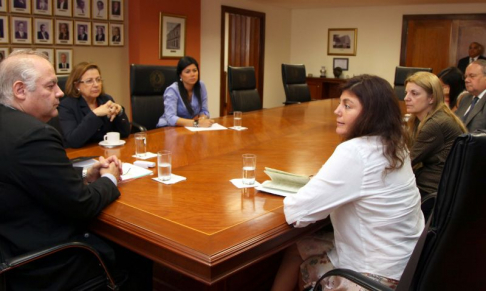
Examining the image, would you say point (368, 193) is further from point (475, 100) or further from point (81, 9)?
point (81, 9)

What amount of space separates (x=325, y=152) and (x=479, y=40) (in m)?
6.30

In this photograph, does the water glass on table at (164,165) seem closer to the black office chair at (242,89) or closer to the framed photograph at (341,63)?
the black office chair at (242,89)

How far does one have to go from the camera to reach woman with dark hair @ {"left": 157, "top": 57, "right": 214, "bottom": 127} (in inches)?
139

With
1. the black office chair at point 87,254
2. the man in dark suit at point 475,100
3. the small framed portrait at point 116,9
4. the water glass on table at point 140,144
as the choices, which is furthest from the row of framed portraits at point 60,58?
the man in dark suit at point 475,100

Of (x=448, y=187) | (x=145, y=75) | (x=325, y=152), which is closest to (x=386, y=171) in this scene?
(x=448, y=187)

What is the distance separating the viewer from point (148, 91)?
12.4 feet

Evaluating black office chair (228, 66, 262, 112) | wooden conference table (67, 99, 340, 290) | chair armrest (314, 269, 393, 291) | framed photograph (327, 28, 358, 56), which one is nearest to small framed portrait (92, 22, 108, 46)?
black office chair (228, 66, 262, 112)

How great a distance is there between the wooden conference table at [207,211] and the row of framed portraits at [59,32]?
8.48ft

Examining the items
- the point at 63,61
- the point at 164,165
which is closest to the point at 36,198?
the point at 164,165

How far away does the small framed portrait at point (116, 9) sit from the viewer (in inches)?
212

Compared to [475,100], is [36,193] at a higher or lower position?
lower

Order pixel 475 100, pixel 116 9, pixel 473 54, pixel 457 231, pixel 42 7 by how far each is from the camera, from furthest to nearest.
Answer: pixel 473 54
pixel 116 9
pixel 42 7
pixel 475 100
pixel 457 231

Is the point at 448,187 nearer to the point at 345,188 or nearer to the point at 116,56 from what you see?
the point at 345,188

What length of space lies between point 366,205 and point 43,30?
172 inches
